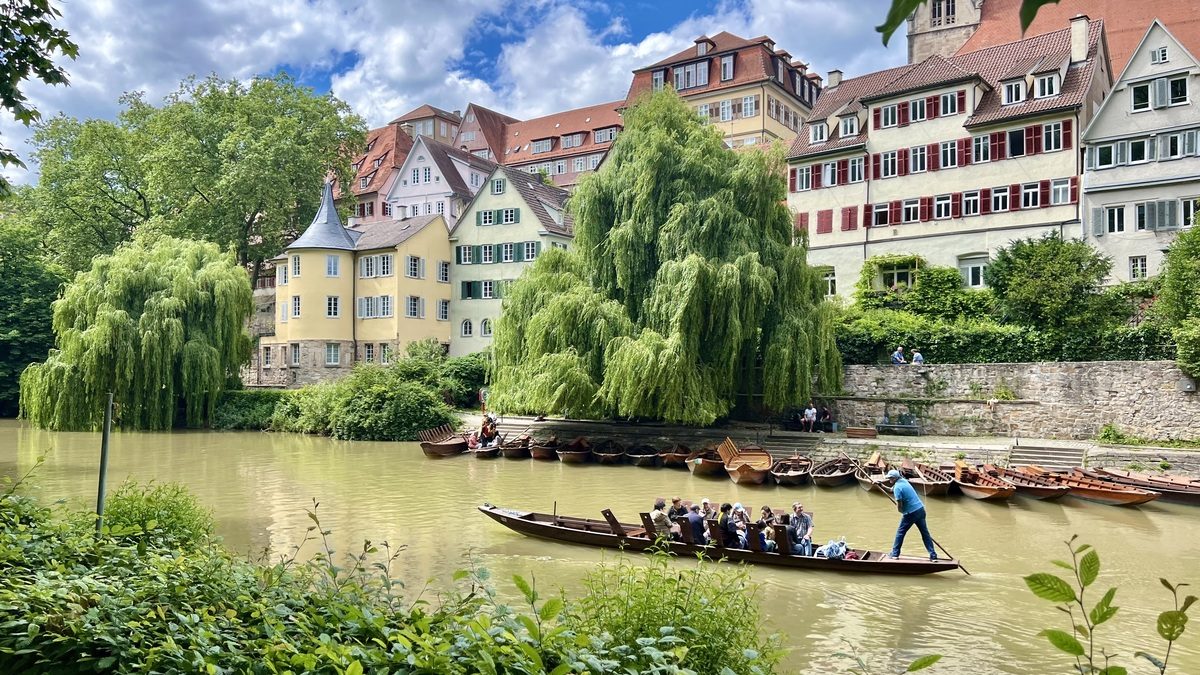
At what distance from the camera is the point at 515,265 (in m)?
44.9

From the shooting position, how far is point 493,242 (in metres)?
45.7

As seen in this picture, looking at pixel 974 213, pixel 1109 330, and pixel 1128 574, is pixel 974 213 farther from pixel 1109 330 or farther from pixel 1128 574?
pixel 1128 574

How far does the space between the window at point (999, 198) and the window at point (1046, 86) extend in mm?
3805

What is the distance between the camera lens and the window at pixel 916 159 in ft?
120

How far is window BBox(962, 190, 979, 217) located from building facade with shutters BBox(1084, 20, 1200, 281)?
3811 millimetres

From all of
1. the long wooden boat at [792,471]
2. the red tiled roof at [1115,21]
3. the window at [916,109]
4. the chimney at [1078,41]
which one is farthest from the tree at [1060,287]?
the red tiled roof at [1115,21]

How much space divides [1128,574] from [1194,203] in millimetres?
21802

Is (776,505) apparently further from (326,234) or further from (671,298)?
(326,234)

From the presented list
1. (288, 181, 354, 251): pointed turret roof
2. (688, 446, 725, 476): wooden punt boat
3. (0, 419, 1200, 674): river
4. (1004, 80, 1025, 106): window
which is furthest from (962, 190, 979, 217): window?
(288, 181, 354, 251): pointed turret roof

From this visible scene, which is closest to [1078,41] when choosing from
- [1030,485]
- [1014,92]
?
[1014,92]

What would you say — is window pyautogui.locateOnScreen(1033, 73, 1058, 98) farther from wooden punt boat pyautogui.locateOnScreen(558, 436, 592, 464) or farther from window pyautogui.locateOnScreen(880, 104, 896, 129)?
wooden punt boat pyautogui.locateOnScreen(558, 436, 592, 464)

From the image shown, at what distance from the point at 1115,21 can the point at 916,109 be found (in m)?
16.8

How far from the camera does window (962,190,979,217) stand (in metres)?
35.1

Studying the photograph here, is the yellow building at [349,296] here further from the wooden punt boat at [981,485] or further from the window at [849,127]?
the wooden punt boat at [981,485]
